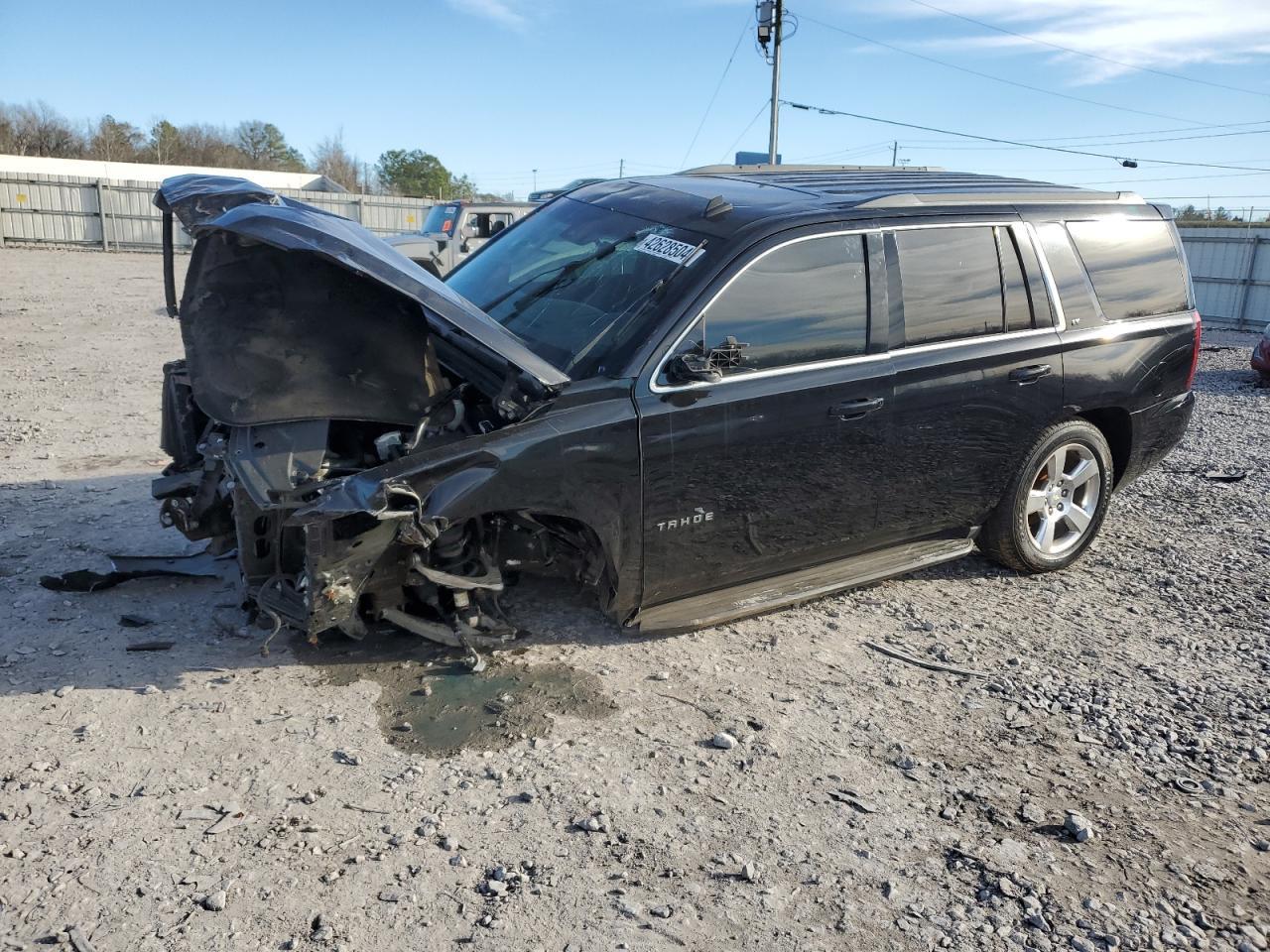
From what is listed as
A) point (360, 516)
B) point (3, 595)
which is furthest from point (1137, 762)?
point (3, 595)

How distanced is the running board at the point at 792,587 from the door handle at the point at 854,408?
2.62ft

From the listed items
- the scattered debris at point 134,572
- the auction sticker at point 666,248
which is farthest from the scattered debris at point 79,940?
the auction sticker at point 666,248

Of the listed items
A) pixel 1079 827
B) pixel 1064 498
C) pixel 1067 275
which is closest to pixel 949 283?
pixel 1067 275

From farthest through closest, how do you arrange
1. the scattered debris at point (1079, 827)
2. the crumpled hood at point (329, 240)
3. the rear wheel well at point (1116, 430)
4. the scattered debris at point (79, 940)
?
the rear wheel well at point (1116, 430) → the crumpled hood at point (329, 240) → the scattered debris at point (1079, 827) → the scattered debris at point (79, 940)

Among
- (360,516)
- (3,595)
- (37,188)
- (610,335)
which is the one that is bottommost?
(3,595)

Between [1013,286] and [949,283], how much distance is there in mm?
466

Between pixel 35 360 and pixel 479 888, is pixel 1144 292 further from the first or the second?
pixel 35 360

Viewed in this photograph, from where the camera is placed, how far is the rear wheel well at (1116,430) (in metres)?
5.48

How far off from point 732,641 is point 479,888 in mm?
1974

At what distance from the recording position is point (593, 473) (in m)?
3.82

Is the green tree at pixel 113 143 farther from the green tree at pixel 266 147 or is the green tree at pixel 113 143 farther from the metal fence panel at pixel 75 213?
the metal fence panel at pixel 75 213

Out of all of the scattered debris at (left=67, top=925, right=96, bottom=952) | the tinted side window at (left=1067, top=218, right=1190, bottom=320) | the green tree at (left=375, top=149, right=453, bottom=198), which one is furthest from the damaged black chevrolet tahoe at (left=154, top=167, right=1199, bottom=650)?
the green tree at (left=375, top=149, right=453, bottom=198)

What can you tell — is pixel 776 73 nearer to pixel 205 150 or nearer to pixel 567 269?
pixel 567 269

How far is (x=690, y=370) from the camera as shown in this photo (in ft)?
12.8
